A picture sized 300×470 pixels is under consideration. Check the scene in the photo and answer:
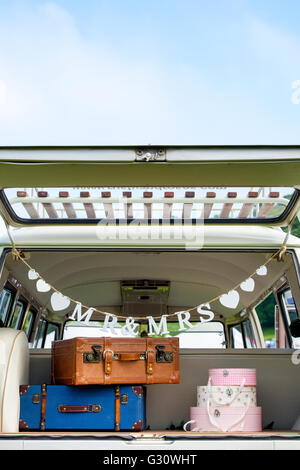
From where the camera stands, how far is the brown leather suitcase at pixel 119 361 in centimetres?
379

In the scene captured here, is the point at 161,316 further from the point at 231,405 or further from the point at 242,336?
the point at 242,336

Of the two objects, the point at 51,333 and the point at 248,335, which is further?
the point at 51,333

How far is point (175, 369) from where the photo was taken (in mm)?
3930

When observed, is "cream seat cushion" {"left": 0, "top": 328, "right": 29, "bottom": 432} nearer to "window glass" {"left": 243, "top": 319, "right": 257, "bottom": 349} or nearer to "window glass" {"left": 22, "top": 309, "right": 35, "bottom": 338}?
"window glass" {"left": 22, "top": 309, "right": 35, "bottom": 338}

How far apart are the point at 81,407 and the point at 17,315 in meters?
1.71

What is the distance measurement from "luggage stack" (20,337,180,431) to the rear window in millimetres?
815

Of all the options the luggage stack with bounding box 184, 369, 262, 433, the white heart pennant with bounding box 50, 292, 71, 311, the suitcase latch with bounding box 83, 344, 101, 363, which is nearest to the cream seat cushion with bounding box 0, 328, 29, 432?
the suitcase latch with bounding box 83, 344, 101, 363

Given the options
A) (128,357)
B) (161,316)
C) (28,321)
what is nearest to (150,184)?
(128,357)

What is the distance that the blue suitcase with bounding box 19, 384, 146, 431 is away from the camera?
3.77m

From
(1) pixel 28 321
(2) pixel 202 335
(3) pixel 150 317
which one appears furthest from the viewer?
(2) pixel 202 335

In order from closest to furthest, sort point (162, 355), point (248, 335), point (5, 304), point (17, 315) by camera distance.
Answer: point (162, 355)
point (5, 304)
point (17, 315)
point (248, 335)

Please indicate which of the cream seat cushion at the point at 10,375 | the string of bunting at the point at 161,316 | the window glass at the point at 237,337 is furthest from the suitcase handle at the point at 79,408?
the window glass at the point at 237,337

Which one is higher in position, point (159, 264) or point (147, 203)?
point (159, 264)

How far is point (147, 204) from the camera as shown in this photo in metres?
4.02
